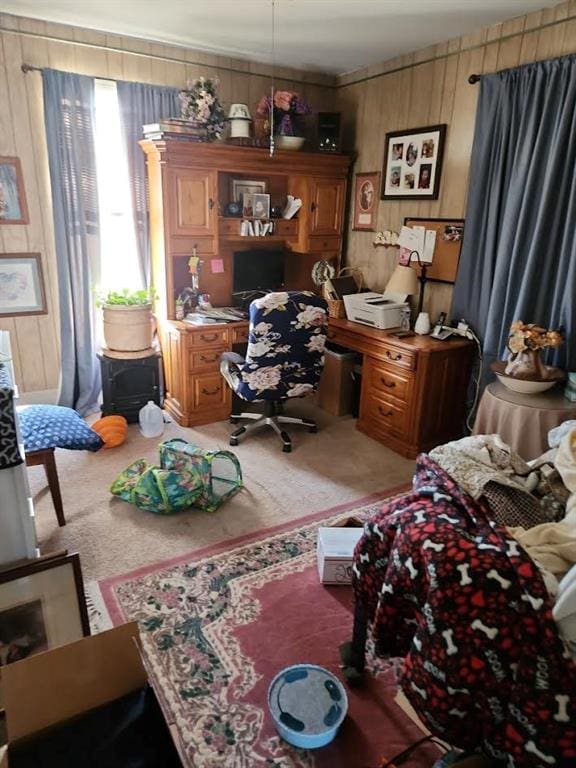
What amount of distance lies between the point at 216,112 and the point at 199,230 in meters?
0.77

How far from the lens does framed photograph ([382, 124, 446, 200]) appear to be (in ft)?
11.2

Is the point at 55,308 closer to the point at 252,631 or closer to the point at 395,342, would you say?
the point at 395,342

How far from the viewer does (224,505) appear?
8.91ft

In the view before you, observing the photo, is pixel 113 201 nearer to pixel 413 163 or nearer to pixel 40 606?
pixel 413 163

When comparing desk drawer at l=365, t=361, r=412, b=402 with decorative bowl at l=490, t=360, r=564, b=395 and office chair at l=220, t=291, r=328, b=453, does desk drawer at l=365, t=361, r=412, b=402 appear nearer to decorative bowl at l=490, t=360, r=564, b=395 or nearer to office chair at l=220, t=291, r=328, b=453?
office chair at l=220, t=291, r=328, b=453

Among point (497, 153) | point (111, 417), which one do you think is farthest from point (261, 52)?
point (111, 417)

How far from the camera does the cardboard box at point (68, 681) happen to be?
4.20 ft

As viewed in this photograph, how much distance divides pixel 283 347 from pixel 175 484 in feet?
3.35

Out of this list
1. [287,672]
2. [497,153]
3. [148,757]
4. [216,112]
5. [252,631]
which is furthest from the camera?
[216,112]

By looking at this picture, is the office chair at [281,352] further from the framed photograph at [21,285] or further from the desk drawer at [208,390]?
the framed photograph at [21,285]

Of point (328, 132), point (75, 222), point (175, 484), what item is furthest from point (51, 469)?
point (328, 132)

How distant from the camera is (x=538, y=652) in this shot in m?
1.10

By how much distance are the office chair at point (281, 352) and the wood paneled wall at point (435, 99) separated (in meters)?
1.03

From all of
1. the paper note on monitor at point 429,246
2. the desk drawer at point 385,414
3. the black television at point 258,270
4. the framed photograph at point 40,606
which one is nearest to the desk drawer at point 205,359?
the black television at point 258,270
